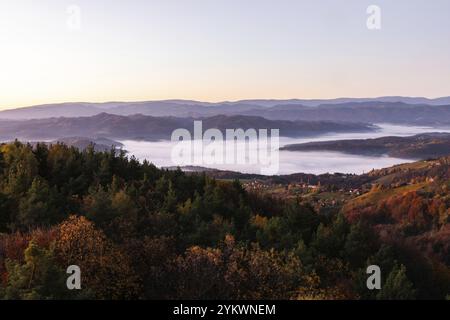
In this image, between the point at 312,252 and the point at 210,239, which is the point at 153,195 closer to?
the point at 210,239

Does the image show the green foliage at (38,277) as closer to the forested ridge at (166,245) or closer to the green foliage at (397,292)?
the forested ridge at (166,245)

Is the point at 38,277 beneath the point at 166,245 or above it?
above

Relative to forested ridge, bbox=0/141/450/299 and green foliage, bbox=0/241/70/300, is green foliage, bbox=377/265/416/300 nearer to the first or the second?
forested ridge, bbox=0/141/450/299

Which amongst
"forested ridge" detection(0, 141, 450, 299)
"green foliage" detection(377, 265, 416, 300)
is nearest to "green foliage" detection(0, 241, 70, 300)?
"forested ridge" detection(0, 141, 450, 299)

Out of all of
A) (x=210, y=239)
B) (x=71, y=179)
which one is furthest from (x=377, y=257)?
(x=71, y=179)

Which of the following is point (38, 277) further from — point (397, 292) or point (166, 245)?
point (397, 292)

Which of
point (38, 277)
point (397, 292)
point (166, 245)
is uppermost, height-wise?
point (38, 277)

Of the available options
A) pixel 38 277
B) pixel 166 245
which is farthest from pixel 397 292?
pixel 38 277

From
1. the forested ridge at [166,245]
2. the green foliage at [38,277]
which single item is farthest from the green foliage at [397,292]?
the green foliage at [38,277]
